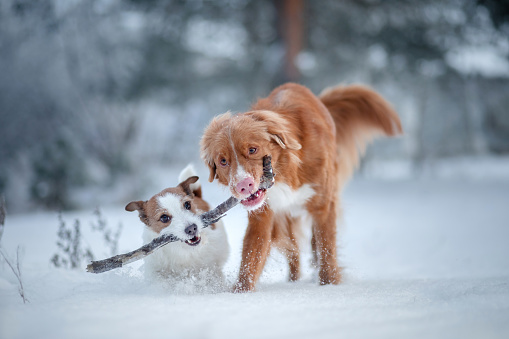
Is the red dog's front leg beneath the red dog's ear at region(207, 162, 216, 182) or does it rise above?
beneath

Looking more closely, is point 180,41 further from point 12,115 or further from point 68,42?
point 12,115

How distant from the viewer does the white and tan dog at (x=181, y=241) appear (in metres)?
3.13

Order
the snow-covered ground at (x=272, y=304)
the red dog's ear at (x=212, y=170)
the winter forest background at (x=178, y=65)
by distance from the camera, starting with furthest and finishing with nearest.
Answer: the winter forest background at (x=178, y=65)
the red dog's ear at (x=212, y=170)
the snow-covered ground at (x=272, y=304)

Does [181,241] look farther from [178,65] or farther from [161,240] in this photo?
[178,65]

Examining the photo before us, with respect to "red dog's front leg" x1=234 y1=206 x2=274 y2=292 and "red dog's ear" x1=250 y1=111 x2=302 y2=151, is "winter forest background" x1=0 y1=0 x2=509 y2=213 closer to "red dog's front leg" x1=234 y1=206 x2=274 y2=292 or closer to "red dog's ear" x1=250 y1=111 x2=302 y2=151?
"red dog's ear" x1=250 y1=111 x2=302 y2=151

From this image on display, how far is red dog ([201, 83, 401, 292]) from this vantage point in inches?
110

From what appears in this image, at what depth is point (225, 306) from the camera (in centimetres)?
223

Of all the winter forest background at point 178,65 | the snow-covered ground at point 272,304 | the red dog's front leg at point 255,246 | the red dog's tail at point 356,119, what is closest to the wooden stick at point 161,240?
the snow-covered ground at point 272,304

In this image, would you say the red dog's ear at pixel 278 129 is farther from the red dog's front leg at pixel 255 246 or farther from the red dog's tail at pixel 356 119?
the red dog's tail at pixel 356 119

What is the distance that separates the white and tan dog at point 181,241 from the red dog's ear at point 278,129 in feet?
2.82

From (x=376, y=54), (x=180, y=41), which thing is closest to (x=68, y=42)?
(x=180, y=41)

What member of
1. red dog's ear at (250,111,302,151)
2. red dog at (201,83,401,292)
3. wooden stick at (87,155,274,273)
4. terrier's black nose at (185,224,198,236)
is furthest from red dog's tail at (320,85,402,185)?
Result: terrier's black nose at (185,224,198,236)

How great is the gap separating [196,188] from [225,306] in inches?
67.7

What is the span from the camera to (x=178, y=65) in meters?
10.8
